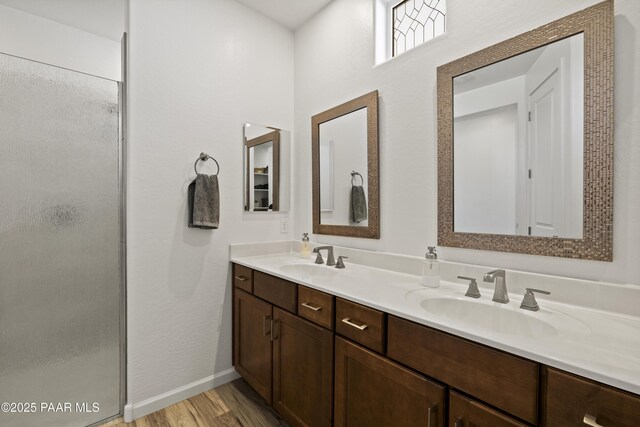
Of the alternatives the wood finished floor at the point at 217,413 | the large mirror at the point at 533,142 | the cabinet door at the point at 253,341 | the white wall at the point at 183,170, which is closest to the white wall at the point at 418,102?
the large mirror at the point at 533,142

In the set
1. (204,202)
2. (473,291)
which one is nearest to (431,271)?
(473,291)

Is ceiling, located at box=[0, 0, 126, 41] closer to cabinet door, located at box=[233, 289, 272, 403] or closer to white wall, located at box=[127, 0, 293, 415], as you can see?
white wall, located at box=[127, 0, 293, 415]

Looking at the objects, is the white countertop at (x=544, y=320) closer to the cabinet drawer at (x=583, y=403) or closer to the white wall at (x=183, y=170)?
the cabinet drawer at (x=583, y=403)

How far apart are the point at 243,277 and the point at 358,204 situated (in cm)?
89

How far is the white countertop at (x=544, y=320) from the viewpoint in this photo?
2.23ft

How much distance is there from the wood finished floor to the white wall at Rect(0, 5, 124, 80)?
6.42 ft

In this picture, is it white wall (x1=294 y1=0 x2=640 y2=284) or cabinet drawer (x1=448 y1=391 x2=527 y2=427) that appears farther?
white wall (x1=294 y1=0 x2=640 y2=284)

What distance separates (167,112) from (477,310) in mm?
1943

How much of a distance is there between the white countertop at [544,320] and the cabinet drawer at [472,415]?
0.18 m

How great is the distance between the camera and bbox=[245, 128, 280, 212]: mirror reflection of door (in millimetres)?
2137

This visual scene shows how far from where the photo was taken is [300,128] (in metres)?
2.35

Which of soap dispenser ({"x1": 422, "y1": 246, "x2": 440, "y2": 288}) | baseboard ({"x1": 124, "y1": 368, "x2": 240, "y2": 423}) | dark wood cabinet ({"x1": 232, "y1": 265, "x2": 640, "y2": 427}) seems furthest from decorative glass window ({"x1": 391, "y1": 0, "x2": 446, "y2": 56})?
baseboard ({"x1": 124, "y1": 368, "x2": 240, "y2": 423})

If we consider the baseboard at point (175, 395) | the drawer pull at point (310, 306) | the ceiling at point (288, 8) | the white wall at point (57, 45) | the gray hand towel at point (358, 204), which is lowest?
the baseboard at point (175, 395)

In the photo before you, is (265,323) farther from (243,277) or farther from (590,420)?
A: (590,420)
